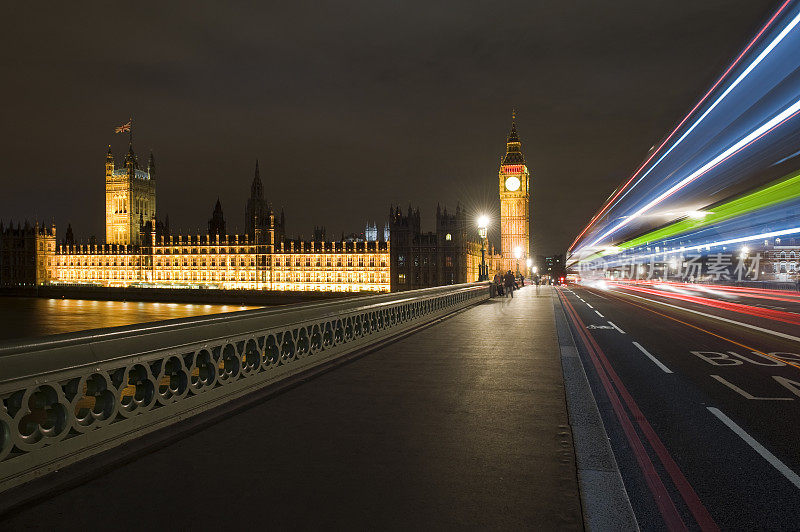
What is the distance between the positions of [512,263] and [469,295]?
11934 cm

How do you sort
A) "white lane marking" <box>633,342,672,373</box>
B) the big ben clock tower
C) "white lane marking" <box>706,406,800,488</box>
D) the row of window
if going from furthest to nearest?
the big ben clock tower < the row of window < "white lane marking" <box>633,342,672,373</box> < "white lane marking" <box>706,406,800,488</box>

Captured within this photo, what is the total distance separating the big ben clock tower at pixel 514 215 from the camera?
147 m

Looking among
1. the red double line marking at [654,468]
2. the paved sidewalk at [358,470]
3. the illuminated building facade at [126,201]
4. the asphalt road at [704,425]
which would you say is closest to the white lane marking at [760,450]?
the asphalt road at [704,425]

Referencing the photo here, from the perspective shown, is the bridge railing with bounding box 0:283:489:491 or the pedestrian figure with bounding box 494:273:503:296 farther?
the pedestrian figure with bounding box 494:273:503:296

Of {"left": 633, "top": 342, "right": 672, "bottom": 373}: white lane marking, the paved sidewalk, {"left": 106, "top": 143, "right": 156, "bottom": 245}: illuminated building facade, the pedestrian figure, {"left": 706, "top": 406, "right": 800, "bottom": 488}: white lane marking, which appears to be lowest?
{"left": 633, "top": 342, "right": 672, "bottom": 373}: white lane marking

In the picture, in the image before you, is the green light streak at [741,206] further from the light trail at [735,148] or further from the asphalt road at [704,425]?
the asphalt road at [704,425]

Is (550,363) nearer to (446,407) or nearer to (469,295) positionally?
(446,407)

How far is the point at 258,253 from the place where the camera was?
141875 millimetres

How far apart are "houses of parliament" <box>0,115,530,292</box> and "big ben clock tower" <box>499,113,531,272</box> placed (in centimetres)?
28

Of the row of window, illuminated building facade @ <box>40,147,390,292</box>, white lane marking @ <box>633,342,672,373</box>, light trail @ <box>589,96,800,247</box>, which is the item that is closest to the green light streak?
light trail @ <box>589,96,800,247</box>

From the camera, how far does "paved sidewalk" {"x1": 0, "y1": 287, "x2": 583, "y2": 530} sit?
13.0 feet

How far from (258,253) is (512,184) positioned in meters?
71.6

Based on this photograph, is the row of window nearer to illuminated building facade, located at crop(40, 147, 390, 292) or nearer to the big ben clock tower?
illuminated building facade, located at crop(40, 147, 390, 292)

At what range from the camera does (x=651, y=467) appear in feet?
16.9
